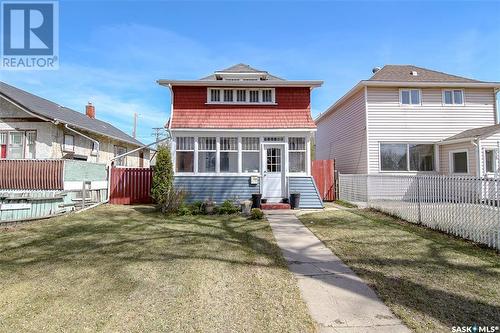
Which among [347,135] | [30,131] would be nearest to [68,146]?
[30,131]

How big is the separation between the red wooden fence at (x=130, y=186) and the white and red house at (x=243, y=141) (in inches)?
104

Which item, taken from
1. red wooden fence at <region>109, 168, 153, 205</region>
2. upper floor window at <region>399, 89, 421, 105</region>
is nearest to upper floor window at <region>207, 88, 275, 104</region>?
red wooden fence at <region>109, 168, 153, 205</region>

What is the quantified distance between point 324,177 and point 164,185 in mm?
8327

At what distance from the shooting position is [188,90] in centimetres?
1316

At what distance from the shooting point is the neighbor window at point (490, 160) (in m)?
13.1

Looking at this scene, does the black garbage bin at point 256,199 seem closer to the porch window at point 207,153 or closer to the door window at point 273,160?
the door window at point 273,160

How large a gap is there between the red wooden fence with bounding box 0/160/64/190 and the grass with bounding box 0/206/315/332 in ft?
13.6

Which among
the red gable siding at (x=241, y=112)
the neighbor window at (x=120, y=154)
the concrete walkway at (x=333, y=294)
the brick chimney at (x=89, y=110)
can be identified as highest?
the brick chimney at (x=89, y=110)

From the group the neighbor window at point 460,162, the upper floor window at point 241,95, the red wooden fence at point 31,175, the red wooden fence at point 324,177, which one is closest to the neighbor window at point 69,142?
the red wooden fence at point 31,175

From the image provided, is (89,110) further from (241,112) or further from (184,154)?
(241,112)

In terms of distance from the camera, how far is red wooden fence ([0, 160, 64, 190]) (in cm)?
1134

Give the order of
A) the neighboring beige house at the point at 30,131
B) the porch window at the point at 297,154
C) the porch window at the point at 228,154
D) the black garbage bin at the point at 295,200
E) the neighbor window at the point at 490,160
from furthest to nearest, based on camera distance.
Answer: the neighboring beige house at the point at 30,131 → the neighbor window at the point at 490,160 → the porch window at the point at 228,154 → the porch window at the point at 297,154 → the black garbage bin at the point at 295,200

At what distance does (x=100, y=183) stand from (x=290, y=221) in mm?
9505

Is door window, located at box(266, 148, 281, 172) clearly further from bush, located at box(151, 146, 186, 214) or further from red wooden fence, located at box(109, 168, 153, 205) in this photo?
red wooden fence, located at box(109, 168, 153, 205)
